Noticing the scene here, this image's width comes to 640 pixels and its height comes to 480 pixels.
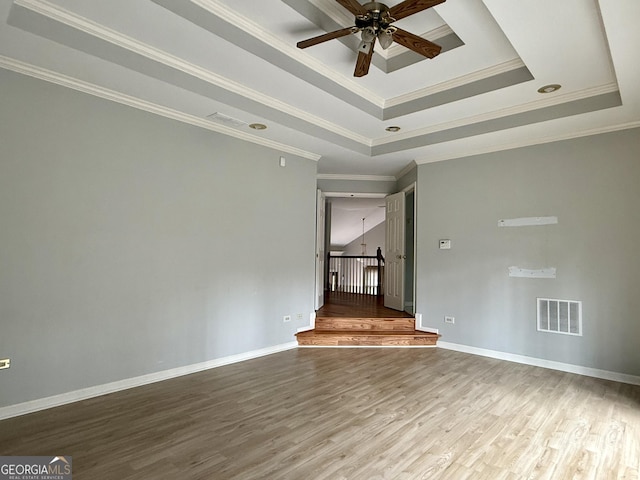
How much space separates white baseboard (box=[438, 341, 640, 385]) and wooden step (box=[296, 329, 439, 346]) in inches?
11.7

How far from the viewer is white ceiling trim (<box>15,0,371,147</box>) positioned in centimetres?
258

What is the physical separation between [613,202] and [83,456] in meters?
5.52

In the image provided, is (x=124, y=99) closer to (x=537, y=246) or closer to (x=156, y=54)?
(x=156, y=54)

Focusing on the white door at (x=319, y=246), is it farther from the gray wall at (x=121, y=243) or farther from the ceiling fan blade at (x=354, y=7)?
the ceiling fan blade at (x=354, y=7)

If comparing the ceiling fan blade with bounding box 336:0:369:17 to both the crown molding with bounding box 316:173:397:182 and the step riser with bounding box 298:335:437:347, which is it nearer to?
the step riser with bounding box 298:335:437:347

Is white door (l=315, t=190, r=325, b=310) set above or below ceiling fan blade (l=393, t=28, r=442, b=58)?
below

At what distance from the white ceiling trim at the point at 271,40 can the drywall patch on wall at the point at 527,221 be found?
251 centimetres

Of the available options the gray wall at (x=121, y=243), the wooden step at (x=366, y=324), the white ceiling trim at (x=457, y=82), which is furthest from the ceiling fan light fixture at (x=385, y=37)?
the wooden step at (x=366, y=324)

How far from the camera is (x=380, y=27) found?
2656 millimetres

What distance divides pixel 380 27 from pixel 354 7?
0.27 metres

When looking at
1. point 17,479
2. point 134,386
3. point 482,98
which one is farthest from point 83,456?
point 482,98

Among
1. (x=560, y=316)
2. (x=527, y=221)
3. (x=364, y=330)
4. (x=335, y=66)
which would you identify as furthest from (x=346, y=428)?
(x=527, y=221)

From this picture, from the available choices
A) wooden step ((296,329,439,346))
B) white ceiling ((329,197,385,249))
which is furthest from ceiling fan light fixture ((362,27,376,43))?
white ceiling ((329,197,385,249))

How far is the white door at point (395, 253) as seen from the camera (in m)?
6.63
